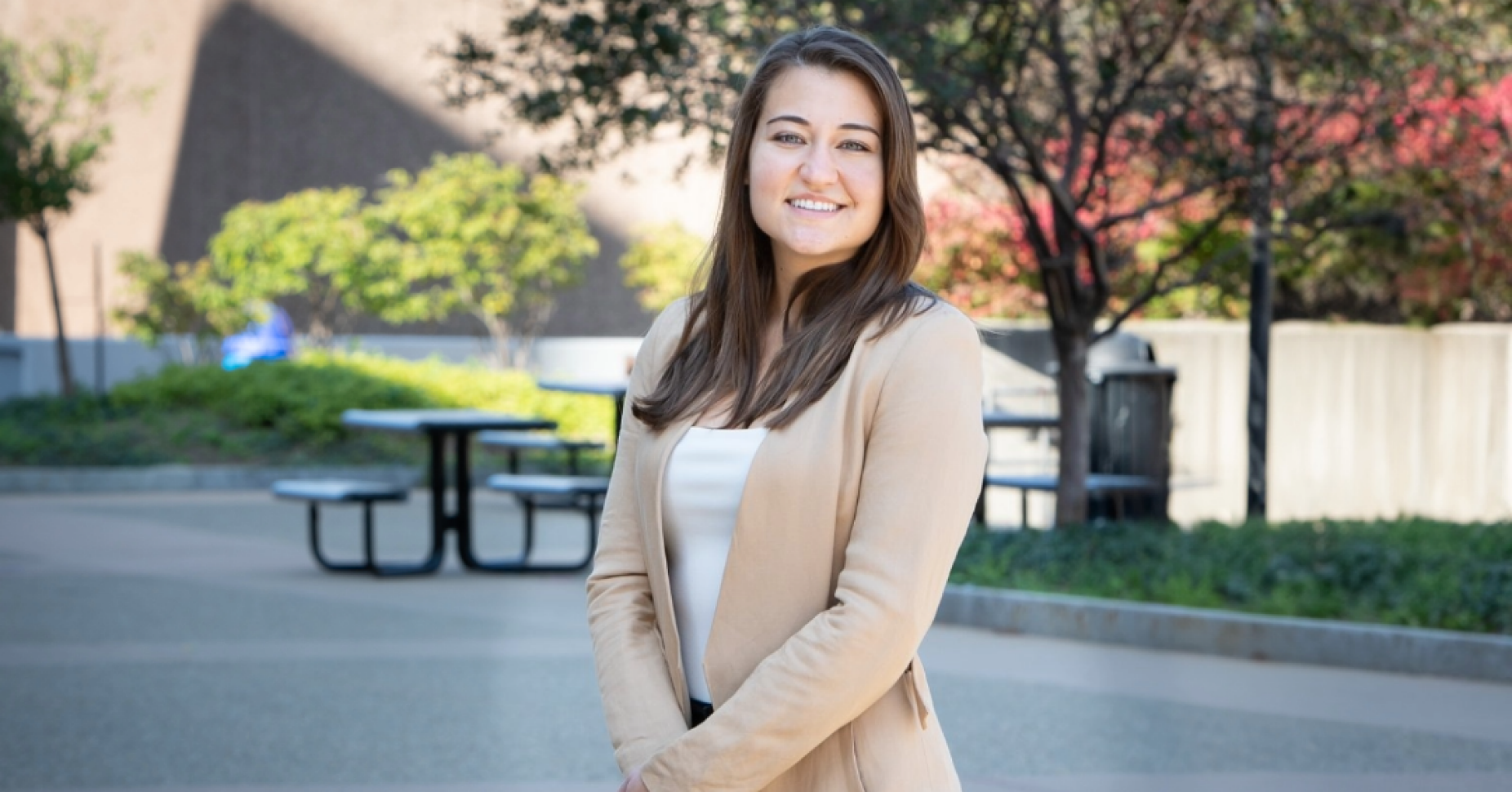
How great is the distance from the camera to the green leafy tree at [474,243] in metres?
25.4

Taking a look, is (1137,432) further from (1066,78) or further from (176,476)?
(176,476)

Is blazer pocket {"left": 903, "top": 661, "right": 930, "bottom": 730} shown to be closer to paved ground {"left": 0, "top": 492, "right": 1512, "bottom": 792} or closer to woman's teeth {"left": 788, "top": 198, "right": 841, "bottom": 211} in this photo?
woman's teeth {"left": 788, "top": 198, "right": 841, "bottom": 211}

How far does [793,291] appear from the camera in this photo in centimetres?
259

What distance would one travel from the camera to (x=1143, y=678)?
794 centimetres

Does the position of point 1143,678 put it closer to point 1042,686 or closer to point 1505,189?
point 1042,686

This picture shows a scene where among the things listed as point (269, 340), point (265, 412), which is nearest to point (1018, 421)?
point (265, 412)

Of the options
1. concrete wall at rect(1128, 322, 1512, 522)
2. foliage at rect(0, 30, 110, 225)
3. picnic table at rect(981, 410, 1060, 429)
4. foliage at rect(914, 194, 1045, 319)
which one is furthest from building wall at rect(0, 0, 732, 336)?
picnic table at rect(981, 410, 1060, 429)

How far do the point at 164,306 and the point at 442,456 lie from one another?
1500 centimetres

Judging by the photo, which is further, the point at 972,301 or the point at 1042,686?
the point at 972,301

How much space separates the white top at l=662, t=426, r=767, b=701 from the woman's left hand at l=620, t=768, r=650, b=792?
143 millimetres

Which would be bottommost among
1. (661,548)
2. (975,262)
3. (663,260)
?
(661,548)

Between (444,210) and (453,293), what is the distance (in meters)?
1.25

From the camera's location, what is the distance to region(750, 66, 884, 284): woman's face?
247 centimetres

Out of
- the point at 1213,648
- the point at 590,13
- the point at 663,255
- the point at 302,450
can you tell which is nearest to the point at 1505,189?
the point at 1213,648
